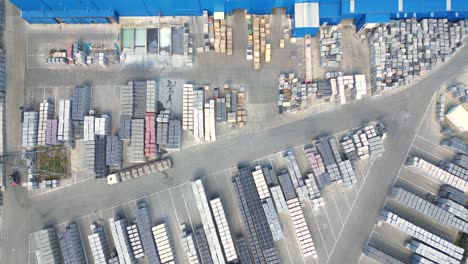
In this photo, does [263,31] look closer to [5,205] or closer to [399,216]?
[399,216]

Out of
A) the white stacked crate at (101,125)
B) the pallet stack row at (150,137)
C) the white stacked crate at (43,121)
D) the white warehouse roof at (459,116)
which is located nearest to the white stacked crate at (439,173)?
the white warehouse roof at (459,116)

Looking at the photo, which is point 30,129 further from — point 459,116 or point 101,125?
point 459,116

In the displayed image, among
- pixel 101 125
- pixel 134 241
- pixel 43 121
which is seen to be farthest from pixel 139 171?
pixel 43 121

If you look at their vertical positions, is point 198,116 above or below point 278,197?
above

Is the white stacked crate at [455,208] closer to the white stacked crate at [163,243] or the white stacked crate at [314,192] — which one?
the white stacked crate at [314,192]

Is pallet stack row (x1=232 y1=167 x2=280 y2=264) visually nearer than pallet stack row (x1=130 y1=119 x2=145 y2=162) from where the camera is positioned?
Yes

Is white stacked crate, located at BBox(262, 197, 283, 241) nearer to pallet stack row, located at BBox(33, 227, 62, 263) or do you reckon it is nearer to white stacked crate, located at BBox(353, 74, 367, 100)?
white stacked crate, located at BBox(353, 74, 367, 100)

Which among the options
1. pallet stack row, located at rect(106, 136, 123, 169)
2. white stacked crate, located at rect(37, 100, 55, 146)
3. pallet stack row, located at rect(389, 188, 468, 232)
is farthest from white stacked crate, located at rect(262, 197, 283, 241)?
white stacked crate, located at rect(37, 100, 55, 146)
